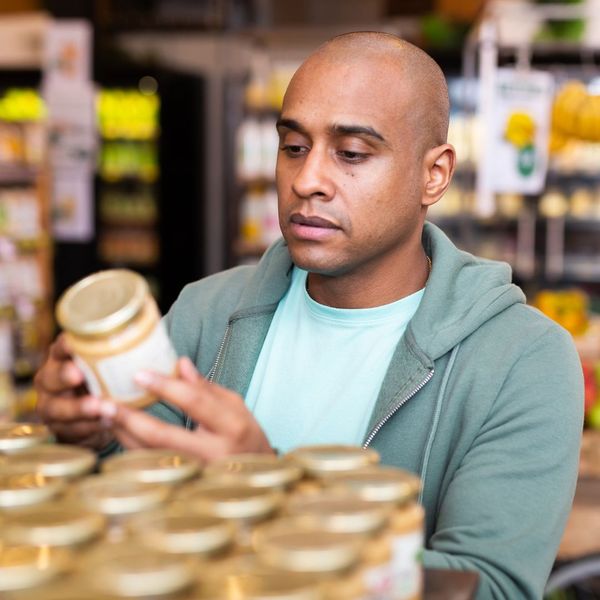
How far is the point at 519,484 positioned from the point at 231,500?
2.29 ft

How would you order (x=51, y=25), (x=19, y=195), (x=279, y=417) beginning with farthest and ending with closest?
(x=51, y=25)
(x=19, y=195)
(x=279, y=417)

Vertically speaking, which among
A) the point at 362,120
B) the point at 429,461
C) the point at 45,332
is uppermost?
the point at 362,120

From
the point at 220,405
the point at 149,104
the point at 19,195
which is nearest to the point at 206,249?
the point at 149,104

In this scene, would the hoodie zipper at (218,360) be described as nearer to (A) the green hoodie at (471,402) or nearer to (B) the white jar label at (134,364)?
(A) the green hoodie at (471,402)

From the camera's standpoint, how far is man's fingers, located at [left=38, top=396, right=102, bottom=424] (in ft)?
4.90

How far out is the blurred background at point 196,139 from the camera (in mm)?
7121

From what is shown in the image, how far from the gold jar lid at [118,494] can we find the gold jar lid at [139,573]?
117mm

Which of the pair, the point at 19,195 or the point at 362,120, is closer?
the point at 362,120

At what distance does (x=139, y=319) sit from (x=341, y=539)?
451 mm

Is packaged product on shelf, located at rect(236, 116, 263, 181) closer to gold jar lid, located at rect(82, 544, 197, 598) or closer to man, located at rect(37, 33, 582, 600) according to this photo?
man, located at rect(37, 33, 582, 600)

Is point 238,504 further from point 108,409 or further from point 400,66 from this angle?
point 400,66

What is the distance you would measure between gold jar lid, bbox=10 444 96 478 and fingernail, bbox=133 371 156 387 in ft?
0.37

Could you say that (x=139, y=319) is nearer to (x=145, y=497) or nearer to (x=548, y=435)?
(x=145, y=497)

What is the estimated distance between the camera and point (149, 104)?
859 centimetres
